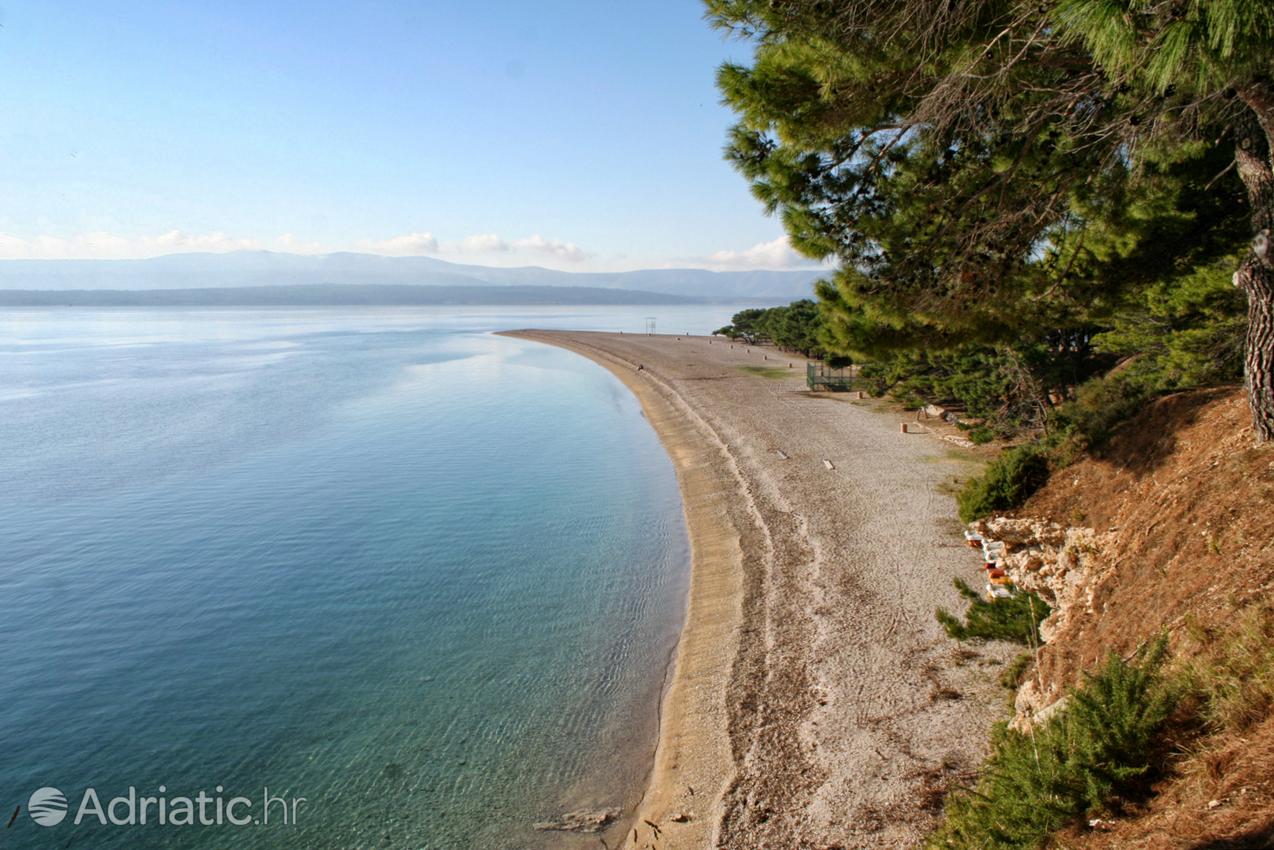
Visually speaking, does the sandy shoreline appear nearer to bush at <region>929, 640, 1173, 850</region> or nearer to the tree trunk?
A: bush at <region>929, 640, 1173, 850</region>

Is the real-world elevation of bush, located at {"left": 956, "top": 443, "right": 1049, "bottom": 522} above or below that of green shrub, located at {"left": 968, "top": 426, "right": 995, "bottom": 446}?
above

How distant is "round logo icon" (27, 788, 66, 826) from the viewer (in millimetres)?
9453

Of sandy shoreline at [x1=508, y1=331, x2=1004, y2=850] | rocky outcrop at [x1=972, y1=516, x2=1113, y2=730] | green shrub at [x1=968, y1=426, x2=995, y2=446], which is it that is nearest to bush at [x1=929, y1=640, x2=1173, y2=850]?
rocky outcrop at [x1=972, y1=516, x2=1113, y2=730]

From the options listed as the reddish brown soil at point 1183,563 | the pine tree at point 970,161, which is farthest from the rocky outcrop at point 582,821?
the pine tree at point 970,161

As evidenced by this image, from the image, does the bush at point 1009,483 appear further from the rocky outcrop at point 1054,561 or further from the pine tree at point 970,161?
the pine tree at point 970,161

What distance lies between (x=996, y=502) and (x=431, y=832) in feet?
29.7

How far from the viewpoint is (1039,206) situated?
984cm

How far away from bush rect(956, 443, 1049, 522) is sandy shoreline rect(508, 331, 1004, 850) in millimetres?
1872

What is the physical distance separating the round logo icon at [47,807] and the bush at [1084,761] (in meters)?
10.7

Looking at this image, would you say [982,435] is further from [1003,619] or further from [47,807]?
[47,807]

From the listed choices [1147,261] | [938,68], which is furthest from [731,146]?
[1147,261]

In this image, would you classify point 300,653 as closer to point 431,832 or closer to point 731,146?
point 431,832

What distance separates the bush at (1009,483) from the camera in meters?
11.0

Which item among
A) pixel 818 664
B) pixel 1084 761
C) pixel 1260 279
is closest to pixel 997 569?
pixel 818 664
